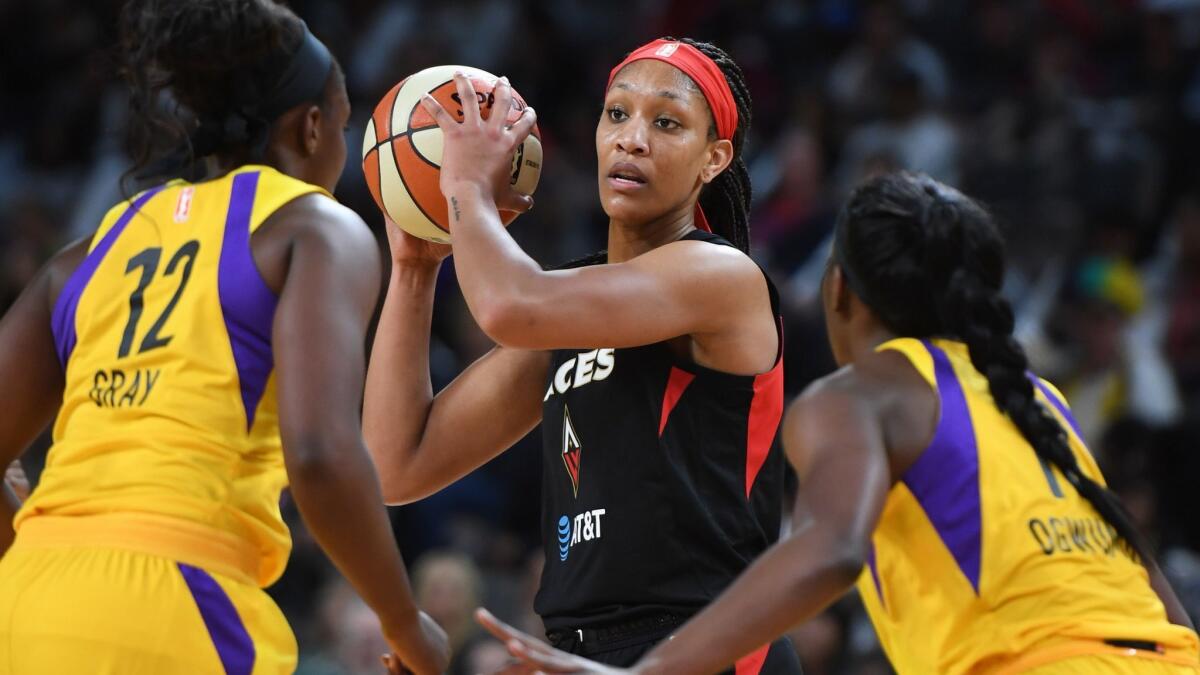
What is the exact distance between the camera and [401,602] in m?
3.29

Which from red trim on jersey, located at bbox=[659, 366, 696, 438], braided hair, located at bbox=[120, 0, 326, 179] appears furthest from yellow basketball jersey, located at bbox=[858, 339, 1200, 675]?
braided hair, located at bbox=[120, 0, 326, 179]

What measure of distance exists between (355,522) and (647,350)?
0.97 m

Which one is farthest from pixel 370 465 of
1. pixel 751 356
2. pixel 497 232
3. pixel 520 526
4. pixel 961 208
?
pixel 520 526

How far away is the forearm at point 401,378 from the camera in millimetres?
4328

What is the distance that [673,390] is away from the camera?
374 centimetres

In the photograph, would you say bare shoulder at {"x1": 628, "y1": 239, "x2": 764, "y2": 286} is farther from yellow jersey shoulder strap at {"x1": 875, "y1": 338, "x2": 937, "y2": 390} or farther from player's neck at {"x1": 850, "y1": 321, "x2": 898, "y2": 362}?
yellow jersey shoulder strap at {"x1": 875, "y1": 338, "x2": 937, "y2": 390}

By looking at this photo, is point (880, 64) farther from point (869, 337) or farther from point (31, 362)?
point (31, 362)

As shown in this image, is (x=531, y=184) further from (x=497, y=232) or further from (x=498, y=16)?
(x=498, y=16)

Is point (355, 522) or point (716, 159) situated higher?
point (716, 159)

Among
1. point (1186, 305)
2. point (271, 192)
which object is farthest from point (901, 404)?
point (1186, 305)

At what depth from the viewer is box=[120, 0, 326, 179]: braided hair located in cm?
349

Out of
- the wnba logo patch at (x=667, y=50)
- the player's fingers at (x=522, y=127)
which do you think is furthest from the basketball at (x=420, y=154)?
the wnba logo patch at (x=667, y=50)

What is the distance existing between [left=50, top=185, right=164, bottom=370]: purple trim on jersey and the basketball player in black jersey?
2.58 feet

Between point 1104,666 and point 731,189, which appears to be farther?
point 731,189
